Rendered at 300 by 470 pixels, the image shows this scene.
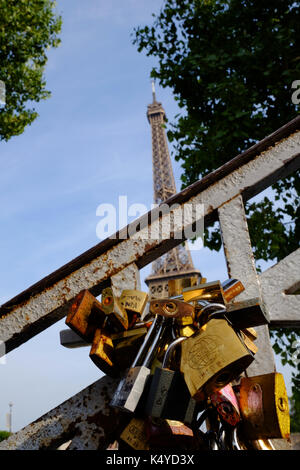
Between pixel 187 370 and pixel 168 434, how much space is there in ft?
0.65

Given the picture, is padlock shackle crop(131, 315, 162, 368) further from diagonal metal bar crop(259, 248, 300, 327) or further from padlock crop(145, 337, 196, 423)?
diagonal metal bar crop(259, 248, 300, 327)

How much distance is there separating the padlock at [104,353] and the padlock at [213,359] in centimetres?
29

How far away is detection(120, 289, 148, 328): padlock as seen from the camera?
134cm

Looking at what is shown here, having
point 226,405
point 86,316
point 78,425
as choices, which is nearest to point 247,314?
point 226,405

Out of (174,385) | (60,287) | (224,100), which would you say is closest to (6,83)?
(224,100)

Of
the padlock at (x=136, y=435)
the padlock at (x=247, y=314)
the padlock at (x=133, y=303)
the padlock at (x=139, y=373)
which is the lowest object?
the padlock at (x=136, y=435)

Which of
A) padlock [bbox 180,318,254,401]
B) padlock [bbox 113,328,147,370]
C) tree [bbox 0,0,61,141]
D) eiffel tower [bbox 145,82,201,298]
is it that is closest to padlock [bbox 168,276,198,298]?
padlock [bbox 113,328,147,370]

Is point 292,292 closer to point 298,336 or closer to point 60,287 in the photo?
point 60,287

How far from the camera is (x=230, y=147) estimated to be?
7305 millimetres

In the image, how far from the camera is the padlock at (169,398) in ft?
3.40

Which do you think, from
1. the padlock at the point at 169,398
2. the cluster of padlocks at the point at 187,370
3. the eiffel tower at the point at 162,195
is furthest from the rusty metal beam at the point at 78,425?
the eiffel tower at the point at 162,195

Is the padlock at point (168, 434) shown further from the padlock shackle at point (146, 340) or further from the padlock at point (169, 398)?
the padlock shackle at point (146, 340)

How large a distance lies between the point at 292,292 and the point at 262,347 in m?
0.27
